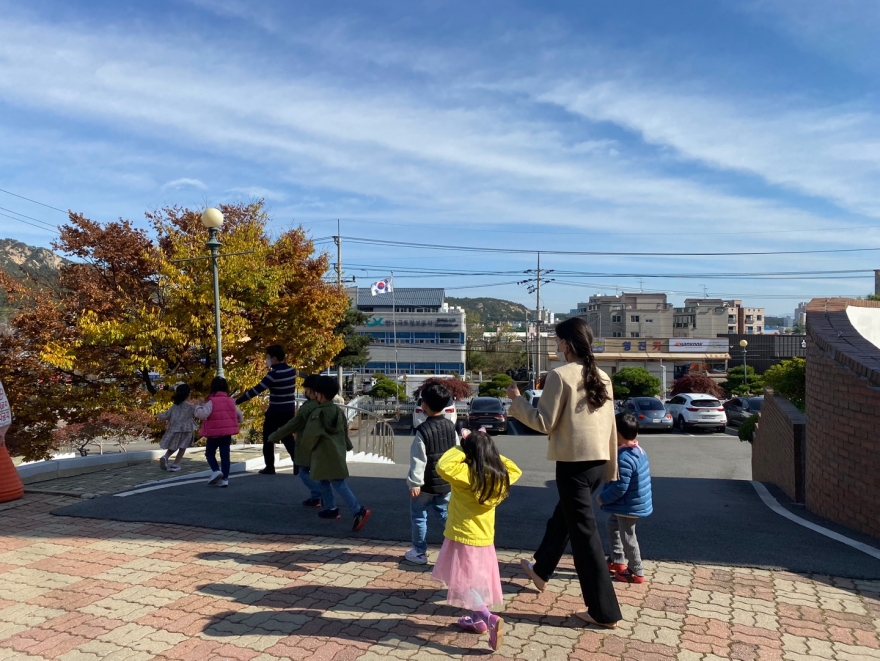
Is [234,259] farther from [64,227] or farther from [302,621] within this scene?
[302,621]

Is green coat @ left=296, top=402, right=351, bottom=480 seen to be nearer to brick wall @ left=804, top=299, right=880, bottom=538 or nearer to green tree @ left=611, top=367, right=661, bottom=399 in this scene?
brick wall @ left=804, top=299, right=880, bottom=538

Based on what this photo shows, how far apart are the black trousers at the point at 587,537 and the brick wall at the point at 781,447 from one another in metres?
5.68

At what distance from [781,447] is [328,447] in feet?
22.4

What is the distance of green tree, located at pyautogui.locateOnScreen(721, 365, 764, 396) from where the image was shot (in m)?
37.5

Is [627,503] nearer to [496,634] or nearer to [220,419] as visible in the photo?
[496,634]

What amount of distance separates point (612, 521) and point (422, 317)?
233ft

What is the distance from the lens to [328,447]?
5.98m

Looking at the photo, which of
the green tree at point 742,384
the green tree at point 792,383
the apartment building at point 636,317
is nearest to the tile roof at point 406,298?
the apartment building at point 636,317

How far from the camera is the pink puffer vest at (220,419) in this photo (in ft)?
25.8

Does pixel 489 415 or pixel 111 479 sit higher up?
pixel 111 479

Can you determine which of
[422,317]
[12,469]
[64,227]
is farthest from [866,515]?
[422,317]

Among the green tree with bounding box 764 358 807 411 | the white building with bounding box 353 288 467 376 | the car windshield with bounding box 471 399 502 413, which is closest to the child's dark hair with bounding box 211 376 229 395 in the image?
the green tree with bounding box 764 358 807 411

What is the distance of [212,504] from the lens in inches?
277

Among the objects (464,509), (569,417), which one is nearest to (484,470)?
(464,509)
